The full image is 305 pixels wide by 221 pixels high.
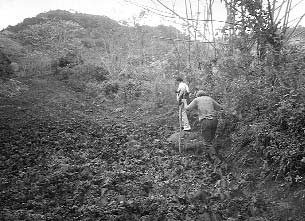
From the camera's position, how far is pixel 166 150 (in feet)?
27.7

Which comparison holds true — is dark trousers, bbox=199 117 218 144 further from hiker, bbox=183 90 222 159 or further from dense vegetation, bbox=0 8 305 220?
dense vegetation, bbox=0 8 305 220

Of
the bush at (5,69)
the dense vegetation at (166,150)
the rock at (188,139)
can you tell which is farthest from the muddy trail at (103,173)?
the bush at (5,69)

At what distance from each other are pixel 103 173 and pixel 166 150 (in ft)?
6.39

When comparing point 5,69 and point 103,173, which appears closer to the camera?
point 103,173

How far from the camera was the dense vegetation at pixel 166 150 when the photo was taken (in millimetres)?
5273

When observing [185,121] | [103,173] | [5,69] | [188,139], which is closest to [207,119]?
[188,139]

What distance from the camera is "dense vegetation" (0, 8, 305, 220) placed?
5.27 m

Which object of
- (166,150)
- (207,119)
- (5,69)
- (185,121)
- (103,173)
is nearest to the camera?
(103,173)

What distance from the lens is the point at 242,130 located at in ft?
22.5

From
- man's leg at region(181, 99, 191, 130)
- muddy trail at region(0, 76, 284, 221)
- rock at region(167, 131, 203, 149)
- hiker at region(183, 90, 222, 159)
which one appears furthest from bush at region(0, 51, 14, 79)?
hiker at region(183, 90, 222, 159)

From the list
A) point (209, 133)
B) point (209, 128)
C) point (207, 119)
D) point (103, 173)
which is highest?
point (207, 119)

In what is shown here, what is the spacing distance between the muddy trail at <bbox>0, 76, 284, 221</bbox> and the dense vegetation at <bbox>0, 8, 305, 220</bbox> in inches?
1.0

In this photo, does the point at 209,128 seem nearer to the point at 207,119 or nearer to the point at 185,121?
the point at 207,119

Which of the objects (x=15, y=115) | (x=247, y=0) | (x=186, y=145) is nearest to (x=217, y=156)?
(x=186, y=145)
